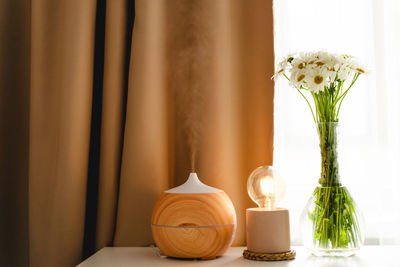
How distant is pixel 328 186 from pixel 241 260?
0.96 feet

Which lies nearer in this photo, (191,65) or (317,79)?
(317,79)

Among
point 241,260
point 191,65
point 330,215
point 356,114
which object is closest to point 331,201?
point 330,215

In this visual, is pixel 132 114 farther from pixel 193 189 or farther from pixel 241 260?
pixel 241 260

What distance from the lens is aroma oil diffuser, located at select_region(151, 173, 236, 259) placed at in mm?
1063

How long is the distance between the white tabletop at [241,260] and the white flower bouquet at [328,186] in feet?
0.14

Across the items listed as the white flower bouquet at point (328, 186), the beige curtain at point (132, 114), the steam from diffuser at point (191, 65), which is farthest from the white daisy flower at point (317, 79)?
the steam from diffuser at point (191, 65)

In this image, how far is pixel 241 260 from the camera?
1.08 meters

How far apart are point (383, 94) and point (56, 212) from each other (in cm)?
106

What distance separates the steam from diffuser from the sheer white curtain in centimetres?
24

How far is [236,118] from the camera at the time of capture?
4.32 feet

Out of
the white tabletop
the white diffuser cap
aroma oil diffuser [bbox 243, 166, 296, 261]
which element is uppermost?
the white diffuser cap

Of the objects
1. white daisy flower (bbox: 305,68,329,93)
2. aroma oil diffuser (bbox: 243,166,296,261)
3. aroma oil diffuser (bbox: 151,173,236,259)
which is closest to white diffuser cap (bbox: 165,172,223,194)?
aroma oil diffuser (bbox: 151,173,236,259)

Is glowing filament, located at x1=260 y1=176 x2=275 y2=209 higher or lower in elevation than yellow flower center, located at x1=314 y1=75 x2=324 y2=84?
lower

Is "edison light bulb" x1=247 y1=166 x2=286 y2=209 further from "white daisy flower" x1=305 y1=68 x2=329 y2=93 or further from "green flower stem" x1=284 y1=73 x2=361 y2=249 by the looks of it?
"white daisy flower" x1=305 y1=68 x2=329 y2=93
